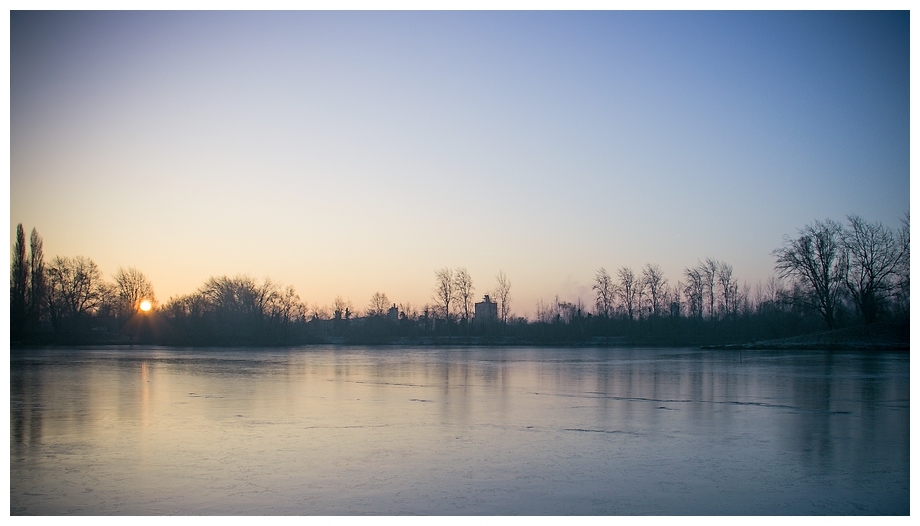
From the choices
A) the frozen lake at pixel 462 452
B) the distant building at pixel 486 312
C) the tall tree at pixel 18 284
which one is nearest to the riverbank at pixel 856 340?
the frozen lake at pixel 462 452

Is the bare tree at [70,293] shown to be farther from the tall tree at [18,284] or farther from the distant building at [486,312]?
the distant building at [486,312]

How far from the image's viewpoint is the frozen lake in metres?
6.14

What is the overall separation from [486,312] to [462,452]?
288 ft

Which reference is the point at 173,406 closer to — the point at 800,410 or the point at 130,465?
the point at 130,465

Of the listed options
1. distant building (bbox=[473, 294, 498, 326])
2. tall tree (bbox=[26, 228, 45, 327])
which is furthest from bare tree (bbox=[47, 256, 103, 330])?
distant building (bbox=[473, 294, 498, 326])

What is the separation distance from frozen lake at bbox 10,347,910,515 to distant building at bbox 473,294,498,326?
77.9 m

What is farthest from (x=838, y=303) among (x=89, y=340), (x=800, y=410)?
(x=89, y=340)

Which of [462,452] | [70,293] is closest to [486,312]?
[70,293]

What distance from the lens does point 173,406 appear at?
1264cm

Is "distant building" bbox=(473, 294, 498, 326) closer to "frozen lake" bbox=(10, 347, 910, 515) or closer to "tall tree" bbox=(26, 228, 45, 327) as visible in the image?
"tall tree" bbox=(26, 228, 45, 327)

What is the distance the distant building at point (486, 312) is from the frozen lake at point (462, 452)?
77866 millimetres

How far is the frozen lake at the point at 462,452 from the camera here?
20.1ft

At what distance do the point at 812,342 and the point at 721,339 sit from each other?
28.0 metres

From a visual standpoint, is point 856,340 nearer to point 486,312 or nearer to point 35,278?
point 486,312
